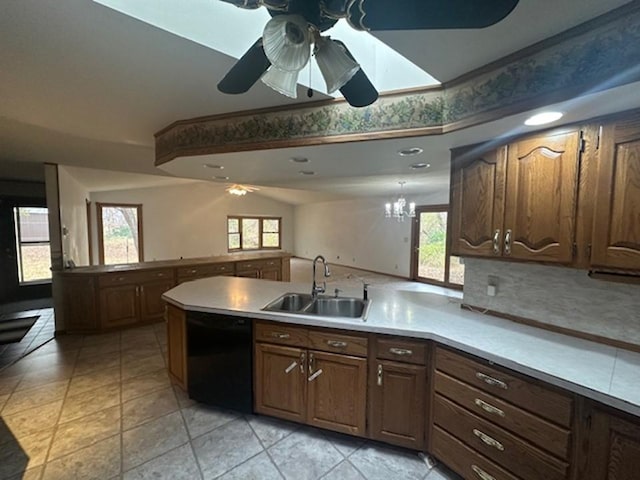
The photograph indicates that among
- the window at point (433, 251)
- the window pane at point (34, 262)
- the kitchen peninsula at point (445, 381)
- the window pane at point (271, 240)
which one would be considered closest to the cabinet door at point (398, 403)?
the kitchen peninsula at point (445, 381)

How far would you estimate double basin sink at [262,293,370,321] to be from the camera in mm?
2322

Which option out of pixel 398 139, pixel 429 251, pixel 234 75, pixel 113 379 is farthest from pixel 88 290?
pixel 429 251

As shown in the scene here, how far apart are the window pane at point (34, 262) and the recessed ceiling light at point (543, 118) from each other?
7.98 metres

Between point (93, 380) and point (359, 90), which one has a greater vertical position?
point (359, 90)

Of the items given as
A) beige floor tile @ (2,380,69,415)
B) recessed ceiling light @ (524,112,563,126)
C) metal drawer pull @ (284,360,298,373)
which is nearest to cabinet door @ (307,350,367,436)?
metal drawer pull @ (284,360,298,373)

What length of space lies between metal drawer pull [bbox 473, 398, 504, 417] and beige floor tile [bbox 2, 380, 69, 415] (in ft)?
10.8

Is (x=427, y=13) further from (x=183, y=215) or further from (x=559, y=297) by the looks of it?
(x=183, y=215)

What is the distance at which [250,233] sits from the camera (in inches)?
412

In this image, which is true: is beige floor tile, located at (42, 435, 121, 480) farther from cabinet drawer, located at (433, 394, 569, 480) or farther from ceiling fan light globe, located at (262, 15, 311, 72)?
ceiling fan light globe, located at (262, 15, 311, 72)

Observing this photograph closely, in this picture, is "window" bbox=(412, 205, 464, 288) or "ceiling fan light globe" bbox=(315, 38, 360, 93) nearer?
"ceiling fan light globe" bbox=(315, 38, 360, 93)

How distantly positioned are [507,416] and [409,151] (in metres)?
1.66

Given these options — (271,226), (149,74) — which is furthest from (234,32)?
(271,226)

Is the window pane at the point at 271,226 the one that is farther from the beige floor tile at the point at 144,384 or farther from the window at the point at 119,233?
the beige floor tile at the point at 144,384

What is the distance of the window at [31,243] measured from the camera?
5.72 metres
